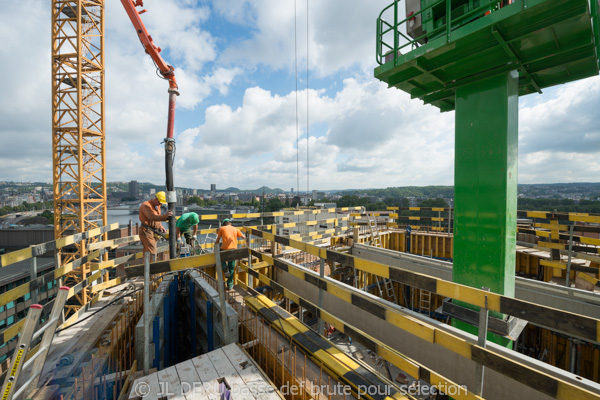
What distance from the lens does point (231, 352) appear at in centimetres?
317

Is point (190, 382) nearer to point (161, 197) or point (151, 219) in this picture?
point (151, 219)

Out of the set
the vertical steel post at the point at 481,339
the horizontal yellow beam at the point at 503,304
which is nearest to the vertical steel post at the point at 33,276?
the horizontal yellow beam at the point at 503,304

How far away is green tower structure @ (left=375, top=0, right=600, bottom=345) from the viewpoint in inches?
142

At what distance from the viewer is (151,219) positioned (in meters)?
5.78

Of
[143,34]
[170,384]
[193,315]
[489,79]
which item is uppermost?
Answer: [143,34]

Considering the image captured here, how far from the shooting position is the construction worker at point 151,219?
576 centimetres

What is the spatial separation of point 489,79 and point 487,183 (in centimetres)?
170

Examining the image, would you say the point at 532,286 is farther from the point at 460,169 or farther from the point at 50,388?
the point at 50,388

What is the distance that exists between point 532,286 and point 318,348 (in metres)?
5.01

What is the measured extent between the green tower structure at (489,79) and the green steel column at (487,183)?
0.01 meters

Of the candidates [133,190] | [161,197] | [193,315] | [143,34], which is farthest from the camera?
[133,190]

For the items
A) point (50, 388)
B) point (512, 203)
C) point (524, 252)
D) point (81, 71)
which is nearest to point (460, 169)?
point (512, 203)

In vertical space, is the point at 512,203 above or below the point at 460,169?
below

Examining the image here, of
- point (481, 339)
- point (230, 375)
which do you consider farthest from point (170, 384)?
point (481, 339)
